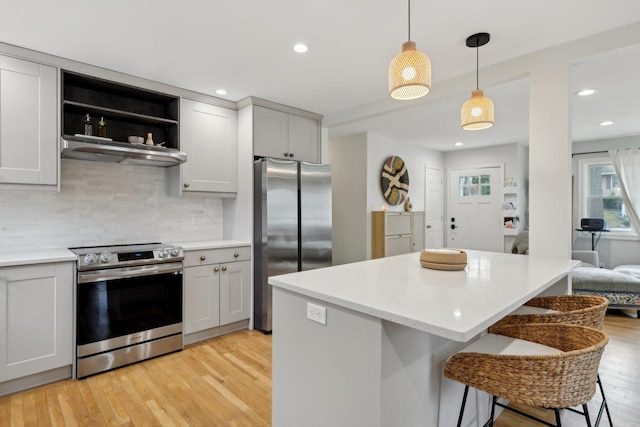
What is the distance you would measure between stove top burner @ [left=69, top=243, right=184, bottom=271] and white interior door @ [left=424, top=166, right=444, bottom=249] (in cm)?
457

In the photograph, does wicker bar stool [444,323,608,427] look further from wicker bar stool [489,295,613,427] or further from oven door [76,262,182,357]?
oven door [76,262,182,357]

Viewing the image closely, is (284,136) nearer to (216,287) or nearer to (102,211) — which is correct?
(216,287)

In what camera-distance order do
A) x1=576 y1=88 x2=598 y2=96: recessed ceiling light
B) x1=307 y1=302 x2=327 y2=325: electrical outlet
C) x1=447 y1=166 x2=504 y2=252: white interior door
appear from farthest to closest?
x1=447 y1=166 x2=504 y2=252: white interior door
x1=576 y1=88 x2=598 y2=96: recessed ceiling light
x1=307 y1=302 x2=327 y2=325: electrical outlet

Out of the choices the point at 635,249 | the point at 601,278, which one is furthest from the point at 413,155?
the point at 635,249

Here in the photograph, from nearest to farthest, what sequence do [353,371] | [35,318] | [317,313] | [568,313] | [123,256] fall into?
[353,371] → [317,313] → [568,313] → [35,318] → [123,256]

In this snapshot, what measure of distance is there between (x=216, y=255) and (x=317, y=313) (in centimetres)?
216

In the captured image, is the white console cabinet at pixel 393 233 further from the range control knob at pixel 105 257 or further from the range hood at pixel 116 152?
the range control knob at pixel 105 257

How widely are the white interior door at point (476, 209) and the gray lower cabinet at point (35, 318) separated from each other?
241 inches

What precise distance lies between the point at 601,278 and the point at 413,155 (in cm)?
321

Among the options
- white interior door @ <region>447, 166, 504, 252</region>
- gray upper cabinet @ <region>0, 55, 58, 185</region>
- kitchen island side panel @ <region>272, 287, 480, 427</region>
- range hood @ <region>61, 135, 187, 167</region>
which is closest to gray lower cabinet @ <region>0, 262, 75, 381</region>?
gray upper cabinet @ <region>0, 55, 58, 185</region>

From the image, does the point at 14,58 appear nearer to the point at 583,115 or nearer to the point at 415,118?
the point at 415,118

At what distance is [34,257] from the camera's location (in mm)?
2367

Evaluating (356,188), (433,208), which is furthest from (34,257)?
(433,208)

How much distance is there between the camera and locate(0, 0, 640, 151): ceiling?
201 centimetres
